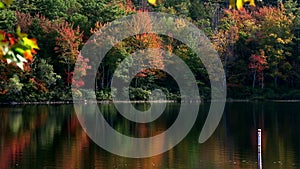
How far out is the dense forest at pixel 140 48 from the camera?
121 feet

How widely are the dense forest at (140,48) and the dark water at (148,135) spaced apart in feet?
22.5

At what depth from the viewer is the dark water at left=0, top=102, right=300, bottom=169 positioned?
14586 mm

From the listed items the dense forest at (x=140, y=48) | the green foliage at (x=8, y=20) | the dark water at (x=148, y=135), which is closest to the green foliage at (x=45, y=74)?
the dense forest at (x=140, y=48)

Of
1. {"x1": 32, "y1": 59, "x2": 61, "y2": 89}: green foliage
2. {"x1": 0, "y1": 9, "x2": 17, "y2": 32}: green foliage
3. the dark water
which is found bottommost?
the dark water

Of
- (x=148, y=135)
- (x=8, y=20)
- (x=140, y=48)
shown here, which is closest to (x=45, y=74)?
(x=8, y=20)

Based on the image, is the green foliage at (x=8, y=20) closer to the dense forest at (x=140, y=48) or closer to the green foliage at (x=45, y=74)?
the dense forest at (x=140, y=48)

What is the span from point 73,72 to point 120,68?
298cm

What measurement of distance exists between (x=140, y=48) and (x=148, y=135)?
19.5 m

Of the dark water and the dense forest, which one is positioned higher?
the dense forest

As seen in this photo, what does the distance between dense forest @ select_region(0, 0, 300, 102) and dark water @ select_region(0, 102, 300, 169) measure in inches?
270

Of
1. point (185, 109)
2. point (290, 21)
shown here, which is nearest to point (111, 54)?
point (185, 109)

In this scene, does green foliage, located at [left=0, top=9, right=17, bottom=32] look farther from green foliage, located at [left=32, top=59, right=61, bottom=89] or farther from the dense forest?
green foliage, located at [left=32, top=59, right=61, bottom=89]

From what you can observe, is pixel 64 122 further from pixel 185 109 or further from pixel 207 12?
pixel 207 12

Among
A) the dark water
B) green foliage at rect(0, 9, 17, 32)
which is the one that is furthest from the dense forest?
the dark water
